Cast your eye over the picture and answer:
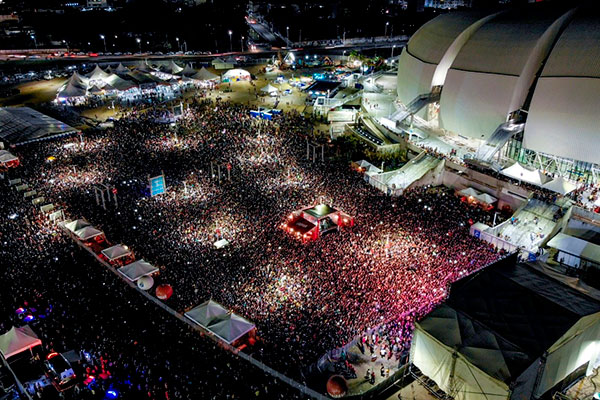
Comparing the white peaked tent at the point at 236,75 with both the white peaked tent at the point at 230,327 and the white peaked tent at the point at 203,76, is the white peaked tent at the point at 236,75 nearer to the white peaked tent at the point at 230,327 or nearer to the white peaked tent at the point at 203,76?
the white peaked tent at the point at 203,76

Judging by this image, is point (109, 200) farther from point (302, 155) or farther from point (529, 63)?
point (529, 63)

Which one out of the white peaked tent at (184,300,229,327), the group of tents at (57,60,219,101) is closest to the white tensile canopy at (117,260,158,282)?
the white peaked tent at (184,300,229,327)

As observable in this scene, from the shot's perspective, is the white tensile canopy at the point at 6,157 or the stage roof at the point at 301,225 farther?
the white tensile canopy at the point at 6,157

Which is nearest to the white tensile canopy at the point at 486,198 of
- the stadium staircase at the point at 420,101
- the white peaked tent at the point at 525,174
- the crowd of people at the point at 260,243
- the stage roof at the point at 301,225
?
the crowd of people at the point at 260,243

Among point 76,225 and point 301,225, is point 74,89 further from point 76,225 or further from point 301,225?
point 301,225

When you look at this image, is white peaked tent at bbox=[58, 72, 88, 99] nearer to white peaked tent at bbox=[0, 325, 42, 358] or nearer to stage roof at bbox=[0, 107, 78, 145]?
stage roof at bbox=[0, 107, 78, 145]

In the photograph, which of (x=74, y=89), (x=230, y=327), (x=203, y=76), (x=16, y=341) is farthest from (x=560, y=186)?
(x=74, y=89)

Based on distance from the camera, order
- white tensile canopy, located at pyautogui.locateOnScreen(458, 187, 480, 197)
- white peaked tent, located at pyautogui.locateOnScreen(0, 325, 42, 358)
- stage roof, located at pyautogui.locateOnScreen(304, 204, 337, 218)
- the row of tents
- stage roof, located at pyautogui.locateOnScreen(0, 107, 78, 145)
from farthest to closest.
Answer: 1. stage roof, located at pyautogui.locateOnScreen(0, 107, 78, 145)
2. white tensile canopy, located at pyautogui.locateOnScreen(458, 187, 480, 197)
3. stage roof, located at pyautogui.locateOnScreen(304, 204, 337, 218)
4. the row of tents
5. white peaked tent, located at pyautogui.locateOnScreen(0, 325, 42, 358)
